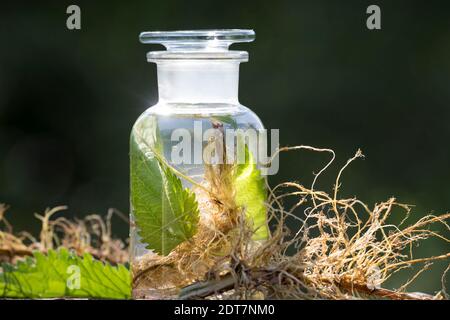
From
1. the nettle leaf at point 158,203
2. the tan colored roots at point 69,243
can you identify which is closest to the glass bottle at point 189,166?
the nettle leaf at point 158,203

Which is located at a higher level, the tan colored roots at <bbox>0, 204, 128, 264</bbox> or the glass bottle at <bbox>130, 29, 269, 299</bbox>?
the glass bottle at <bbox>130, 29, 269, 299</bbox>

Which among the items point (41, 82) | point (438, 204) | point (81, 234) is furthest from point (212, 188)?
point (41, 82)

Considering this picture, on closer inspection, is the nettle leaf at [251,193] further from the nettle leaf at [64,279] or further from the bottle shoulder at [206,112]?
the nettle leaf at [64,279]

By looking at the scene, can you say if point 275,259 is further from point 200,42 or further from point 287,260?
point 200,42

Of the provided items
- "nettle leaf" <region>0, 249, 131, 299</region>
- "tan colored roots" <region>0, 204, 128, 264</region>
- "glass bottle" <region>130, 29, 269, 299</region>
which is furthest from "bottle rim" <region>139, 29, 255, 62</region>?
"tan colored roots" <region>0, 204, 128, 264</region>

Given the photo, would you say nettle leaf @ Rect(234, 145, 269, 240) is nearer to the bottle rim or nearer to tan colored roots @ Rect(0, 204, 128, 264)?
the bottle rim

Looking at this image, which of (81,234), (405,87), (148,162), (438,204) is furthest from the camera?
(405,87)
